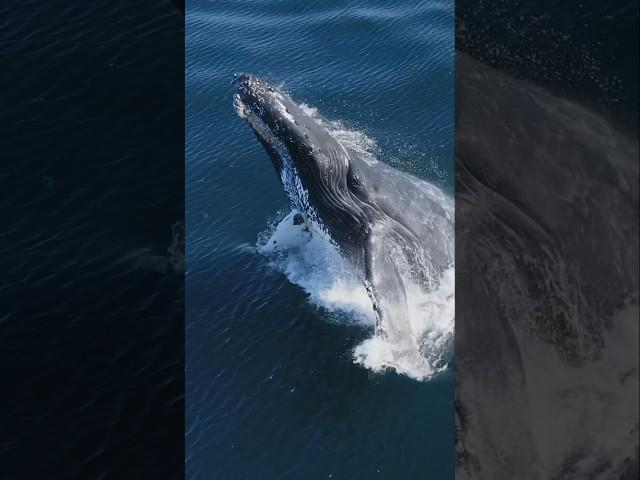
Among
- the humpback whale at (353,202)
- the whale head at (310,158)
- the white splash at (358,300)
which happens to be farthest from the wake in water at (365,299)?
the whale head at (310,158)

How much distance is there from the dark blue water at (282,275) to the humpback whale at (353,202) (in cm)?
228

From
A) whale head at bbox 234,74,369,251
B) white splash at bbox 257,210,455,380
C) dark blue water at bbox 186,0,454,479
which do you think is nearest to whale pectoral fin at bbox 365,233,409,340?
white splash at bbox 257,210,455,380

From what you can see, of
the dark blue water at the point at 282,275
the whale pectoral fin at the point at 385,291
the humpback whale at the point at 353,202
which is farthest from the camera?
the humpback whale at the point at 353,202

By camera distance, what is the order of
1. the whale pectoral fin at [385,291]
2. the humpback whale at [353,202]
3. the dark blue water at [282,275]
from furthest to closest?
the humpback whale at [353,202] < the whale pectoral fin at [385,291] < the dark blue water at [282,275]

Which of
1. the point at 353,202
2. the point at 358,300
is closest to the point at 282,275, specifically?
the point at 358,300

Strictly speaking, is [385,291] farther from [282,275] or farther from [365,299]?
[282,275]

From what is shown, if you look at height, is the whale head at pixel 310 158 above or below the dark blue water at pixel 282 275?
above

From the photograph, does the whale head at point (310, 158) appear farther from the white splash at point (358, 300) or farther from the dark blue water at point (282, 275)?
the dark blue water at point (282, 275)

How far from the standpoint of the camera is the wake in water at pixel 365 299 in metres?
21.4

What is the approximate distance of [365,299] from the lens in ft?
79.8
